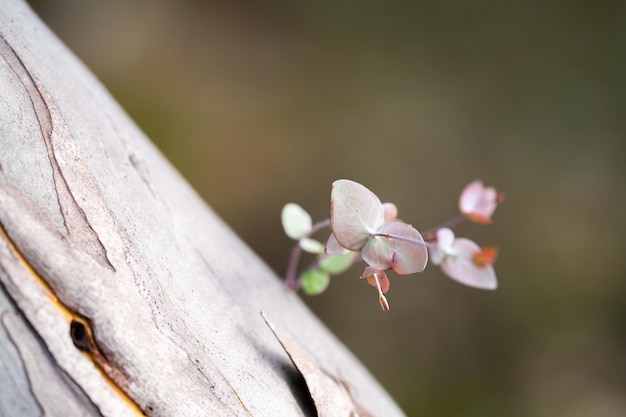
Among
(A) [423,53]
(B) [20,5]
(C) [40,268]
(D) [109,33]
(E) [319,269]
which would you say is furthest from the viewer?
(A) [423,53]

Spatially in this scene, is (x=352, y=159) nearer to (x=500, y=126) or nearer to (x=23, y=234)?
(x=500, y=126)

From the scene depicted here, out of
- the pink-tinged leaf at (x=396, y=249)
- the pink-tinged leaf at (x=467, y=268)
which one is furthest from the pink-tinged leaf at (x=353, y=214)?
the pink-tinged leaf at (x=467, y=268)

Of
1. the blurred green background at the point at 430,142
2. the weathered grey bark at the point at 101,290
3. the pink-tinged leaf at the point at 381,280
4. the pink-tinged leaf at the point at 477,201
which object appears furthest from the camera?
the blurred green background at the point at 430,142

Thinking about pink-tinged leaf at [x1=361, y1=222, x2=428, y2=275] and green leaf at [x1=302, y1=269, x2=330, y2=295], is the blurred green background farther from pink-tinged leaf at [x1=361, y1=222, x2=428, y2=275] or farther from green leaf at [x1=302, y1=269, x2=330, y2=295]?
pink-tinged leaf at [x1=361, y1=222, x2=428, y2=275]

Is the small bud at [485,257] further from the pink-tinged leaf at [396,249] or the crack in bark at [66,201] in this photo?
the crack in bark at [66,201]

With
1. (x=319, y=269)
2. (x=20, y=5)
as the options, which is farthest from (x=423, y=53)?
(x=20, y=5)

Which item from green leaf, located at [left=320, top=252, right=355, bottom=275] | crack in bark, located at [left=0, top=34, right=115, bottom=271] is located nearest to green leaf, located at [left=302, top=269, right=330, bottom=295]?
green leaf, located at [left=320, top=252, right=355, bottom=275]
